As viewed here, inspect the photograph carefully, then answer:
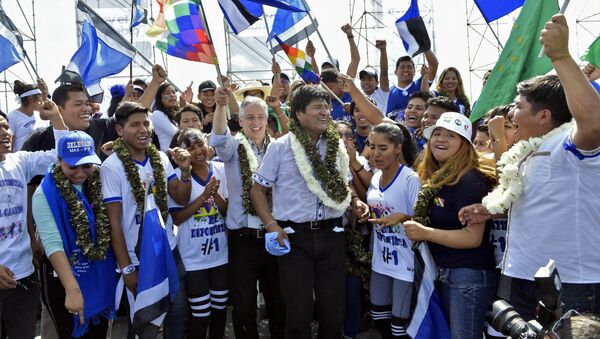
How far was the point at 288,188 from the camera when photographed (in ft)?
16.0

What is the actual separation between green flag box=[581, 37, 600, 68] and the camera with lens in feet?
9.25

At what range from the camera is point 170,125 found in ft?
21.8

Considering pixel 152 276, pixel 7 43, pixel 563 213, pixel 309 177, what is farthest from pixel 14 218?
pixel 563 213

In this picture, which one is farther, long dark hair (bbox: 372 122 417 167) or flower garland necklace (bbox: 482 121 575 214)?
long dark hair (bbox: 372 122 417 167)

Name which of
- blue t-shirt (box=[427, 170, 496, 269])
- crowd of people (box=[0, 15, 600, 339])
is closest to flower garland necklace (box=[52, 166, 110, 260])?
crowd of people (box=[0, 15, 600, 339])

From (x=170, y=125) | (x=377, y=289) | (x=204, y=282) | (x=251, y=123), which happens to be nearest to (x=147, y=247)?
(x=204, y=282)

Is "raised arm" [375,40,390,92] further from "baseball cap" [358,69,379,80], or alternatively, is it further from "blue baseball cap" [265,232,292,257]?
"blue baseball cap" [265,232,292,257]

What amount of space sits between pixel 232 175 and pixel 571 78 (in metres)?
3.14

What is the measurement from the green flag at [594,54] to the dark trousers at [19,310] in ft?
14.7

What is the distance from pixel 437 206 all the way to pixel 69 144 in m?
2.69

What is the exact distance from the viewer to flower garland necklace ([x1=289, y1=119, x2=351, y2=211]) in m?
4.78

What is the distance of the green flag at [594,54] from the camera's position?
4363 mm

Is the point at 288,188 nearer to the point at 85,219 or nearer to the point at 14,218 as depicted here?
the point at 85,219

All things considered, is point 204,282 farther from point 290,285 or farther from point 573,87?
point 573,87
